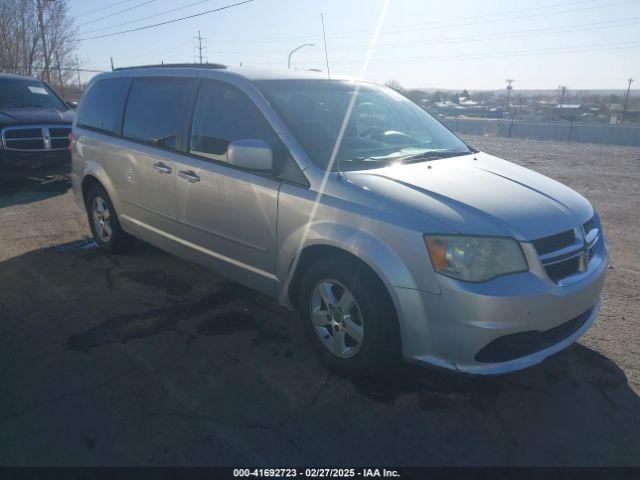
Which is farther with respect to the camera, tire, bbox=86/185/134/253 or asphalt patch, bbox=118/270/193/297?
tire, bbox=86/185/134/253

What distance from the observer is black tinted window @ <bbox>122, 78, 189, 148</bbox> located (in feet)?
13.8

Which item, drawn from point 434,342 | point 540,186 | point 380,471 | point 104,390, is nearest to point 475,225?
point 434,342

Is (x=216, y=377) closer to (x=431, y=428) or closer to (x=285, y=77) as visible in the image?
(x=431, y=428)

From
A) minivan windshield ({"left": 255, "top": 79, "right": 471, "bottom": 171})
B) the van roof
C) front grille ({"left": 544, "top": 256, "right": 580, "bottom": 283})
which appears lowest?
front grille ({"left": 544, "top": 256, "right": 580, "bottom": 283})

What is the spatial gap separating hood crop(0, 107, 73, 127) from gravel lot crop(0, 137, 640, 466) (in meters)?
5.33

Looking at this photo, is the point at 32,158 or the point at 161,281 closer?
the point at 161,281

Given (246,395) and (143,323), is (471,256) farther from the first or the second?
(143,323)

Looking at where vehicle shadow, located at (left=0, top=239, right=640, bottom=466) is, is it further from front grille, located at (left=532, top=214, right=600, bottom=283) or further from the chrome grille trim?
the chrome grille trim

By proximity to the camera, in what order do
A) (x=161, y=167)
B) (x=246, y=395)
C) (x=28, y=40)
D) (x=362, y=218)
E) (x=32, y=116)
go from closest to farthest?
1. (x=362, y=218)
2. (x=246, y=395)
3. (x=161, y=167)
4. (x=32, y=116)
5. (x=28, y=40)

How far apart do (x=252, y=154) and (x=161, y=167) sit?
139 centimetres

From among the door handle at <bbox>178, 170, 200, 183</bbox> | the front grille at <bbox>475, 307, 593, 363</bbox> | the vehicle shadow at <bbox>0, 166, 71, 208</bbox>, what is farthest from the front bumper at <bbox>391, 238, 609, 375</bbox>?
the vehicle shadow at <bbox>0, 166, 71, 208</bbox>

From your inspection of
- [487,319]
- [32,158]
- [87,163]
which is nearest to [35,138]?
[32,158]

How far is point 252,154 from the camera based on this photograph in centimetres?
324

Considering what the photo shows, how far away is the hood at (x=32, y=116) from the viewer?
867cm
